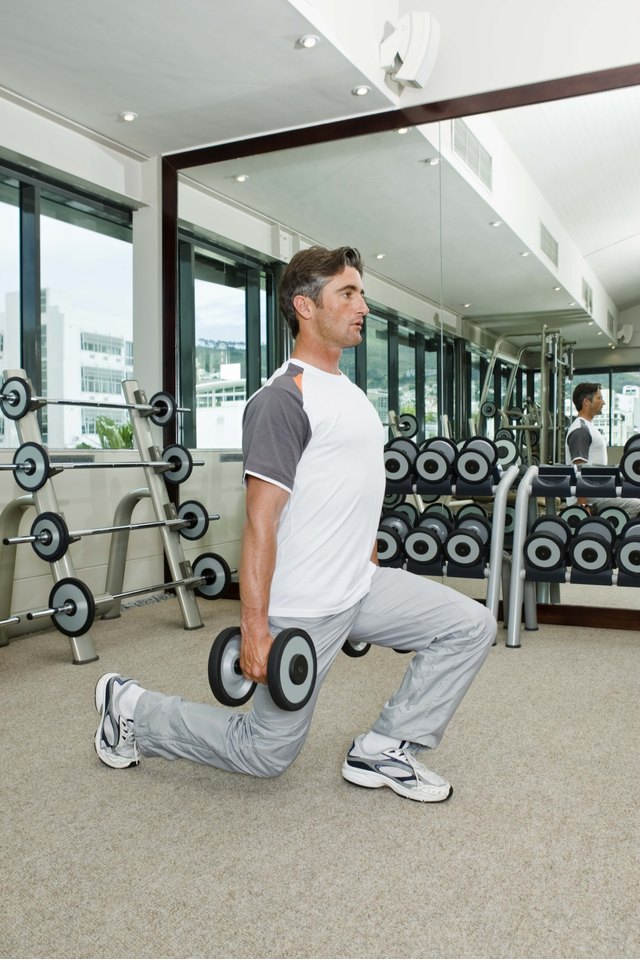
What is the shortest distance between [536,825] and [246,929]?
71 cm

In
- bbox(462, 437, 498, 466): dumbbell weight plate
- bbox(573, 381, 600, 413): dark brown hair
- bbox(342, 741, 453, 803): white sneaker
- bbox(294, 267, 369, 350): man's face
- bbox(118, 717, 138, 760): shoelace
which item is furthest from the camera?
bbox(573, 381, 600, 413): dark brown hair

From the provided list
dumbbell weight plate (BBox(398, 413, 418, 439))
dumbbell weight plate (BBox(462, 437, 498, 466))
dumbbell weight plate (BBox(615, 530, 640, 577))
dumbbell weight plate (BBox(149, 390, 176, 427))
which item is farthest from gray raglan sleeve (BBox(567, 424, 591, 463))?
dumbbell weight plate (BBox(149, 390, 176, 427))

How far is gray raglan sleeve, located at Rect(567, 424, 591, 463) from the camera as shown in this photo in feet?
11.6

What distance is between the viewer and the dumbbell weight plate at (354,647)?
1.95 metres

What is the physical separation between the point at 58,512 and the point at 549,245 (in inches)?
96.3

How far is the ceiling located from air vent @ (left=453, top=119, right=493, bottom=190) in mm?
65

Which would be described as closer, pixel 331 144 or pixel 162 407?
pixel 162 407

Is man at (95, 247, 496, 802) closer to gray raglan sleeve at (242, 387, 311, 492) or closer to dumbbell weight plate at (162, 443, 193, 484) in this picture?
gray raglan sleeve at (242, 387, 311, 492)

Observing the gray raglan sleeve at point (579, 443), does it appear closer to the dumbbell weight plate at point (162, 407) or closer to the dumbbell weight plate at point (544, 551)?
the dumbbell weight plate at point (544, 551)

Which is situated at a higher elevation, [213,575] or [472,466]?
[472,466]

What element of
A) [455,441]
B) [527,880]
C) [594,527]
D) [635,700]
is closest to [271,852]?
[527,880]

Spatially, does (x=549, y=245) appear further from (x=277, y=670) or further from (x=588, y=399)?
(x=277, y=670)

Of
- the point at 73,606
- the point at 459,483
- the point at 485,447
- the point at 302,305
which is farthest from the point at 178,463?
the point at 302,305

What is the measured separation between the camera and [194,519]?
3762 mm
